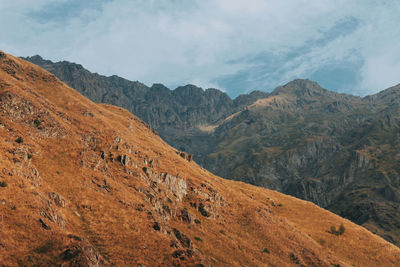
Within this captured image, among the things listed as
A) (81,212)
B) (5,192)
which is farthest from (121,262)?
(5,192)

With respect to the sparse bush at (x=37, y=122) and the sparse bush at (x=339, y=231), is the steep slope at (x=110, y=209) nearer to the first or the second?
the sparse bush at (x=37, y=122)

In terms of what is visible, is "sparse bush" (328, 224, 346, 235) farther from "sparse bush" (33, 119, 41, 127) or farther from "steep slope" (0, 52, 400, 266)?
"sparse bush" (33, 119, 41, 127)

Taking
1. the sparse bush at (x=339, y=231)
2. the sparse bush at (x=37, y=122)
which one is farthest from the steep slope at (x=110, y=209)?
the sparse bush at (x=339, y=231)

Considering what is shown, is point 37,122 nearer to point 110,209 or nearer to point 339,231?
point 110,209

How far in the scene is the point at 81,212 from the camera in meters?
43.5

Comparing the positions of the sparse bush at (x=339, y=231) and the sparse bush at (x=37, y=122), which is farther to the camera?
the sparse bush at (x=339, y=231)

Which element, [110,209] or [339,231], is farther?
[339,231]

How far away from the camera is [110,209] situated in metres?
46.4

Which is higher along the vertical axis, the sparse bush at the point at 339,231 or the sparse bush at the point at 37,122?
Result: the sparse bush at the point at 37,122

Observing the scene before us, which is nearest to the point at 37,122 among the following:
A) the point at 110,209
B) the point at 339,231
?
the point at 110,209

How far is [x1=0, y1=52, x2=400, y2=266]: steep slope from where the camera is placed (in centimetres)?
3584

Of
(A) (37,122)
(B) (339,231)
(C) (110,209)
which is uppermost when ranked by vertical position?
(A) (37,122)

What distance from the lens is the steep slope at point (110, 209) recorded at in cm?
3584

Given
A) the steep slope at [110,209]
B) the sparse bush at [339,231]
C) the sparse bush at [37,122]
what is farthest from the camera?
the sparse bush at [339,231]
